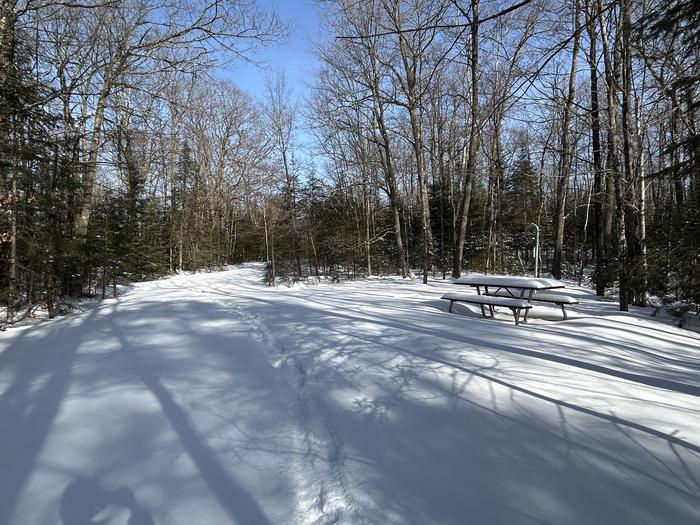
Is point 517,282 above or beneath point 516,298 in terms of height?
above

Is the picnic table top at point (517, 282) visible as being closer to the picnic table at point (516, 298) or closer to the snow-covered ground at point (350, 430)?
the picnic table at point (516, 298)

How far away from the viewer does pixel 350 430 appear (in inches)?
113

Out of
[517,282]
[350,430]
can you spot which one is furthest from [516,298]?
[350,430]

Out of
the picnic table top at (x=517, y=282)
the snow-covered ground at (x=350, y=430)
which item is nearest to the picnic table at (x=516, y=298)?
the picnic table top at (x=517, y=282)

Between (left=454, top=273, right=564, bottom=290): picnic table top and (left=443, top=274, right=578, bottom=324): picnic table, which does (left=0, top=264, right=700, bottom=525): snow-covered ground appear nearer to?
(left=443, top=274, right=578, bottom=324): picnic table

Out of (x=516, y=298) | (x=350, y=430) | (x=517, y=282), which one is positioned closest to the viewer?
(x=350, y=430)

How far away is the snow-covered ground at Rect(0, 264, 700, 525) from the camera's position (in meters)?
2.10

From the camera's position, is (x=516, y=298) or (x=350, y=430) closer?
(x=350, y=430)

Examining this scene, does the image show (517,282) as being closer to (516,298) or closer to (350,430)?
(516,298)

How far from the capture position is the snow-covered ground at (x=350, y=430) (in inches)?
82.7

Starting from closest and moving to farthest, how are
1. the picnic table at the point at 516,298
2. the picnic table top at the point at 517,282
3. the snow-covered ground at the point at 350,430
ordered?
the snow-covered ground at the point at 350,430
the picnic table at the point at 516,298
the picnic table top at the point at 517,282

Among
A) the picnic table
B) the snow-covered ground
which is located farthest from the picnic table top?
the snow-covered ground

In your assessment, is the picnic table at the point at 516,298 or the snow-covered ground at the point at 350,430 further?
the picnic table at the point at 516,298

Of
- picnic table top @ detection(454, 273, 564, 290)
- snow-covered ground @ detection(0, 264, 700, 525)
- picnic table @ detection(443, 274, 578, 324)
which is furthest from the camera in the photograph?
picnic table top @ detection(454, 273, 564, 290)
